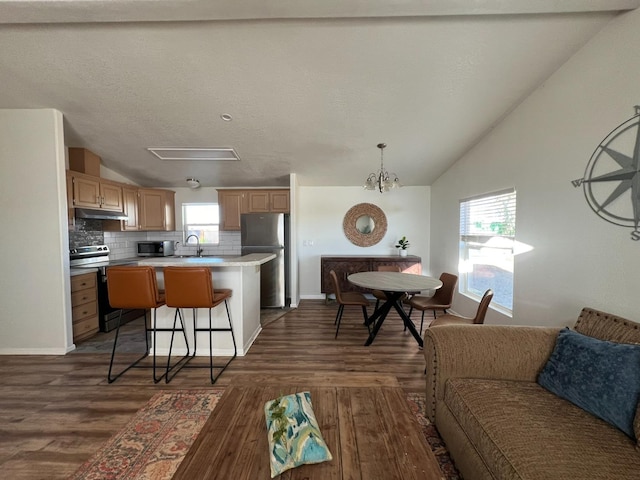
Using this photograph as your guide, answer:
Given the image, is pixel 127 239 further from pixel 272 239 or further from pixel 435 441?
pixel 435 441

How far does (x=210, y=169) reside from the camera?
4.00 m

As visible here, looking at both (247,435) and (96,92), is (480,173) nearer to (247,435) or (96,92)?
(247,435)

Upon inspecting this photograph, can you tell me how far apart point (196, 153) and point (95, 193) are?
1.41 metres

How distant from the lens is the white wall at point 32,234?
257cm

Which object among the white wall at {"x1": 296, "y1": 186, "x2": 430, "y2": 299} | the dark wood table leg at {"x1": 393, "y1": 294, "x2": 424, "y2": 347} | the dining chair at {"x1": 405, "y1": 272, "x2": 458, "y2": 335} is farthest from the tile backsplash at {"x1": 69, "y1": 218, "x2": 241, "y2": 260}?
the dining chair at {"x1": 405, "y1": 272, "x2": 458, "y2": 335}

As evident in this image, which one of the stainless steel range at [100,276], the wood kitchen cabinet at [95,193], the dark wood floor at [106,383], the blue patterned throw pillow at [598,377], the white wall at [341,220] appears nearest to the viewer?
the blue patterned throw pillow at [598,377]

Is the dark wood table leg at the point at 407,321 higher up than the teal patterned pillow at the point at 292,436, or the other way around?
the teal patterned pillow at the point at 292,436

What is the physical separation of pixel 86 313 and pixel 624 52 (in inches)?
212

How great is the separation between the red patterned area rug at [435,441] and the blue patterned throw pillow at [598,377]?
27.0 inches

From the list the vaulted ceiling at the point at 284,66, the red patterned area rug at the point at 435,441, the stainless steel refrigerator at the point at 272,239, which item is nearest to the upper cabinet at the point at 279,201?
the stainless steel refrigerator at the point at 272,239

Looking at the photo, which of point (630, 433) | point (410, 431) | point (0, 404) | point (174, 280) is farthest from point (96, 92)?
point (630, 433)

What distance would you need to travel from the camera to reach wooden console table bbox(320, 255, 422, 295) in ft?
14.0

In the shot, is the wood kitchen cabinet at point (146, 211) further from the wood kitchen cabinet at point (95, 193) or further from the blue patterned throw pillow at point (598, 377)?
the blue patterned throw pillow at point (598, 377)

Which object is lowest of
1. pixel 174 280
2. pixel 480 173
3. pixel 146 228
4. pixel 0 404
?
pixel 0 404
